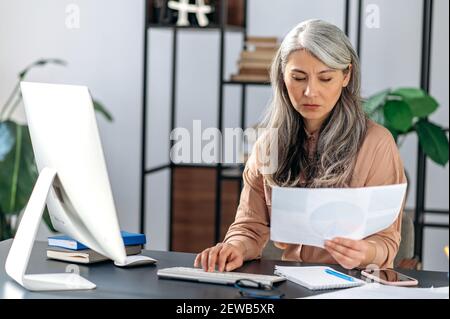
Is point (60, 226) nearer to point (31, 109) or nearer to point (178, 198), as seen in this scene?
point (31, 109)

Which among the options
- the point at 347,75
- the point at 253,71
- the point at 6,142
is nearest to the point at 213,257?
the point at 347,75

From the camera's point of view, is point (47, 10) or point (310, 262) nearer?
point (310, 262)

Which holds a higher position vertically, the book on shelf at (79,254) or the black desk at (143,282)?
the book on shelf at (79,254)

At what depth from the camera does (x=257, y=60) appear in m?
4.28

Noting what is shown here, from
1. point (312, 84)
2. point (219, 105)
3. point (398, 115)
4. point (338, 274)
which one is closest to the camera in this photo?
point (338, 274)

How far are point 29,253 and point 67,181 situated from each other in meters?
0.21

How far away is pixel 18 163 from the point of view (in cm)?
427

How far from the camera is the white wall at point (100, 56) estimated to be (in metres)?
4.88

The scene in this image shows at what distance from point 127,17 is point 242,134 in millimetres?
969

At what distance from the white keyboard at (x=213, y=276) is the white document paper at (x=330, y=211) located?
0.12 m

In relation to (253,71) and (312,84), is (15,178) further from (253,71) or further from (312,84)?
(312,84)

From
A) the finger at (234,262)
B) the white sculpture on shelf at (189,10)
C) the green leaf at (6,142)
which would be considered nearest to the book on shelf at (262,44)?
the white sculpture on shelf at (189,10)

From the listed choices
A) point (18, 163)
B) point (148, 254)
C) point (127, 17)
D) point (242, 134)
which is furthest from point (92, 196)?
point (127, 17)

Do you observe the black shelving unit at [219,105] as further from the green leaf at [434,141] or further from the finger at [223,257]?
the finger at [223,257]
